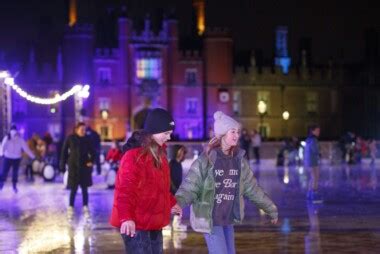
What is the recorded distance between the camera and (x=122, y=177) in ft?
18.4

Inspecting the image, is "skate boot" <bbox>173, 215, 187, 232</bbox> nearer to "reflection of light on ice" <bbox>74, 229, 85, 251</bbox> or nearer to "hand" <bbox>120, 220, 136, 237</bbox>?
"reflection of light on ice" <bbox>74, 229, 85, 251</bbox>

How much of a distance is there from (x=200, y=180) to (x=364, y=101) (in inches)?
2321

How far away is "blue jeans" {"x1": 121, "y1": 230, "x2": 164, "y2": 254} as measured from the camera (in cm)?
561

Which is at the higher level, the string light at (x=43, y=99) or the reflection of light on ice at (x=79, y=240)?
the string light at (x=43, y=99)

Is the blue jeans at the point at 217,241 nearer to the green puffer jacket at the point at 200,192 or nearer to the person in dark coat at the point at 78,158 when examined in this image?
the green puffer jacket at the point at 200,192

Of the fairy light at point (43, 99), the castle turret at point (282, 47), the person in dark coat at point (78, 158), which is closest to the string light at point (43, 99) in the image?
the fairy light at point (43, 99)

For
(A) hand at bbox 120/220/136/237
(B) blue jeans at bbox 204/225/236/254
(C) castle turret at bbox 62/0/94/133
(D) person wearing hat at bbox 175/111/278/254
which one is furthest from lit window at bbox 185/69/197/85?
(A) hand at bbox 120/220/136/237

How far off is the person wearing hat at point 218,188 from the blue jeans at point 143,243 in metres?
0.69

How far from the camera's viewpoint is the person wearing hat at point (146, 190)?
5.57 meters

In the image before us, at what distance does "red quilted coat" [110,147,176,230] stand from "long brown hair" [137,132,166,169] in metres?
0.03

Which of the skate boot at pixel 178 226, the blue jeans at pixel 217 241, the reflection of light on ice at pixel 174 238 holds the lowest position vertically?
the reflection of light on ice at pixel 174 238

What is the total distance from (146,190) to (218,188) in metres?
0.97

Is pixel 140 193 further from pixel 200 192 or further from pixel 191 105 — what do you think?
pixel 191 105

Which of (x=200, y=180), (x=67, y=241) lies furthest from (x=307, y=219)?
(x=200, y=180)
